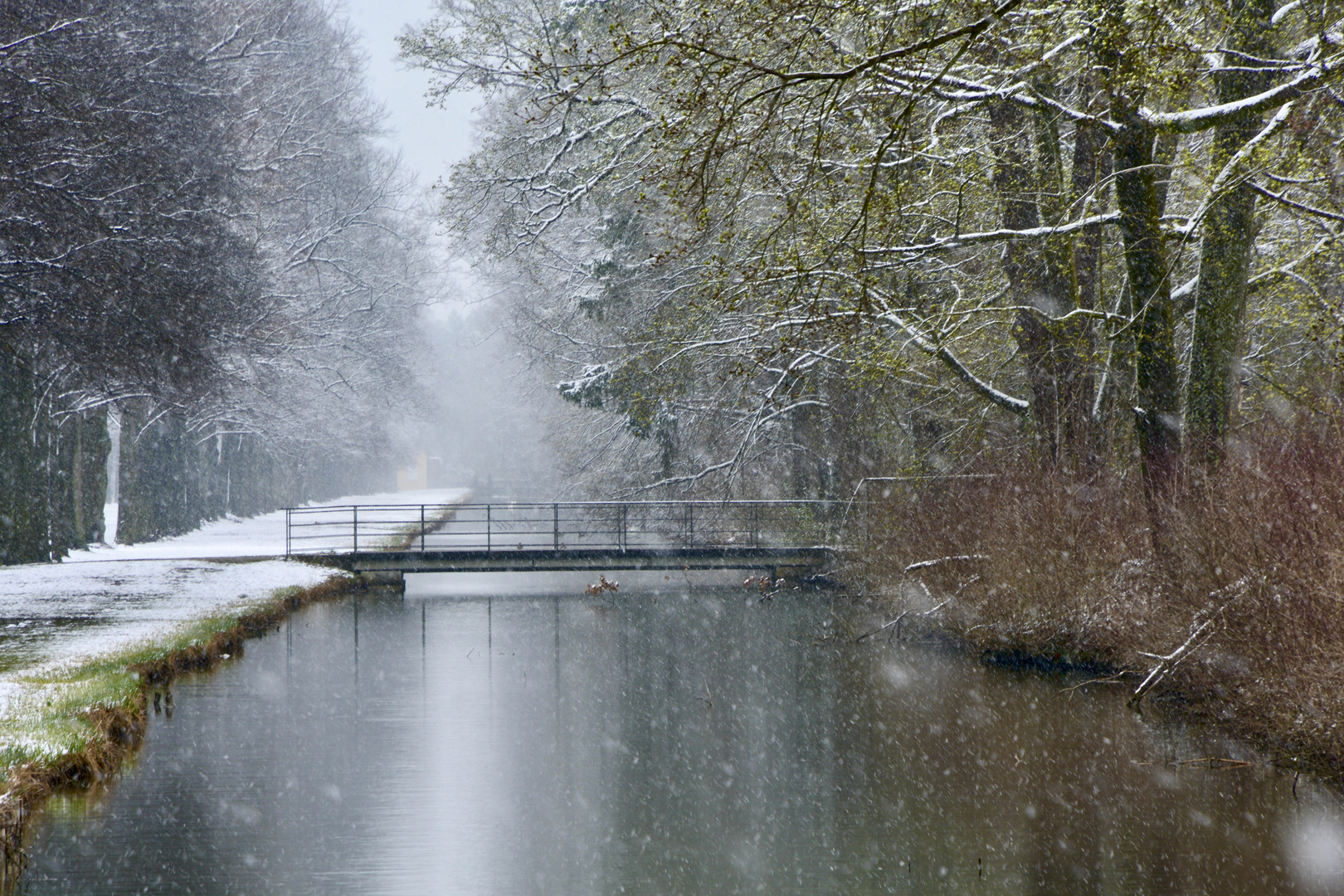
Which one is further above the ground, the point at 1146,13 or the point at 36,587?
the point at 1146,13

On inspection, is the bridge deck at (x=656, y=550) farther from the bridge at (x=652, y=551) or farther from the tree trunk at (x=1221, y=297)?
the tree trunk at (x=1221, y=297)

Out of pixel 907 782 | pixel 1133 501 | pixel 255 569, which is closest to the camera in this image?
pixel 907 782

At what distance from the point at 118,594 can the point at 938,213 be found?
44.4 feet

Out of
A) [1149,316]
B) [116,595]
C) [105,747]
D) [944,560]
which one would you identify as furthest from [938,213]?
[116,595]

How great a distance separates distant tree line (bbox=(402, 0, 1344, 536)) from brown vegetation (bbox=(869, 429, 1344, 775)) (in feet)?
2.19

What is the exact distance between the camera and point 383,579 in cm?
2445

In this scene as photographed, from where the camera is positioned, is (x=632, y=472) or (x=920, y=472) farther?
(x=632, y=472)

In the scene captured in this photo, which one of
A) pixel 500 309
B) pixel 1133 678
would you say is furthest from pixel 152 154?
pixel 500 309

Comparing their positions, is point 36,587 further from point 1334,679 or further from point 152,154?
point 1334,679

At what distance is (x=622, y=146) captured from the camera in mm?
21594

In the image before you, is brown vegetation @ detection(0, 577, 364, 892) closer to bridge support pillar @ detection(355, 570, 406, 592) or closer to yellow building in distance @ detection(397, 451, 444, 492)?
bridge support pillar @ detection(355, 570, 406, 592)

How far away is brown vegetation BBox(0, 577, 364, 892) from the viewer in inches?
295

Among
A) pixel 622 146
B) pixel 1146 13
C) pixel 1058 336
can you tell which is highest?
pixel 622 146

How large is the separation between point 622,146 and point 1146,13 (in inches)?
512
